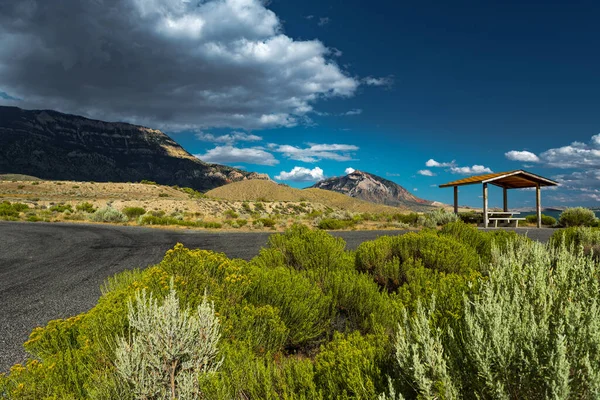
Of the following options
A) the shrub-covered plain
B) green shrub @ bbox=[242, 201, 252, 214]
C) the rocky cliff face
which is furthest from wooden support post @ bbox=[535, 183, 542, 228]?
the rocky cliff face

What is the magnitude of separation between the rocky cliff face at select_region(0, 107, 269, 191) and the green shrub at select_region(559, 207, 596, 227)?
411ft

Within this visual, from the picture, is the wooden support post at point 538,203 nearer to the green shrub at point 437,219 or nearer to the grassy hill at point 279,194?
the green shrub at point 437,219

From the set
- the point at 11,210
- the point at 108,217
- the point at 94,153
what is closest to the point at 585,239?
the point at 108,217

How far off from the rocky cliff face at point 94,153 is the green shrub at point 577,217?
125 m

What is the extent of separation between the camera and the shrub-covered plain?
1.76 metres

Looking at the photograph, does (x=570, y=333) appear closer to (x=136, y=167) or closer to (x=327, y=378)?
(x=327, y=378)

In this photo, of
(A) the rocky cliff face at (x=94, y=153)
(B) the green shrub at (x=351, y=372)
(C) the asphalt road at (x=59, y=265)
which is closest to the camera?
(B) the green shrub at (x=351, y=372)

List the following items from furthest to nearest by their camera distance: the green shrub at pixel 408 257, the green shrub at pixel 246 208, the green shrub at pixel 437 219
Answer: the green shrub at pixel 246 208
the green shrub at pixel 437 219
the green shrub at pixel 408 257

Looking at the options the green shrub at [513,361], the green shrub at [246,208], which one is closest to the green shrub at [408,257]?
the green shrub at [513,361]

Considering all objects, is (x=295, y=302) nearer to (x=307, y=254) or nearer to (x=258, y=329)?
(x=258, y=329)

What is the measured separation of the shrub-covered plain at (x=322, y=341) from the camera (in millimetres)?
1764

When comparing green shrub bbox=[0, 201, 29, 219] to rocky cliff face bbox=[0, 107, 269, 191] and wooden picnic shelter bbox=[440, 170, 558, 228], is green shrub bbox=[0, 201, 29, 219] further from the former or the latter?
rocky cliff face bbox=[0, 107, 269, 191]

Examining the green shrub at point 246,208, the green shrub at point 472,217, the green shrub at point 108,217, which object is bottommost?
the green shrub at point 108,217

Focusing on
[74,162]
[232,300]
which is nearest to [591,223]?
[232,300]
